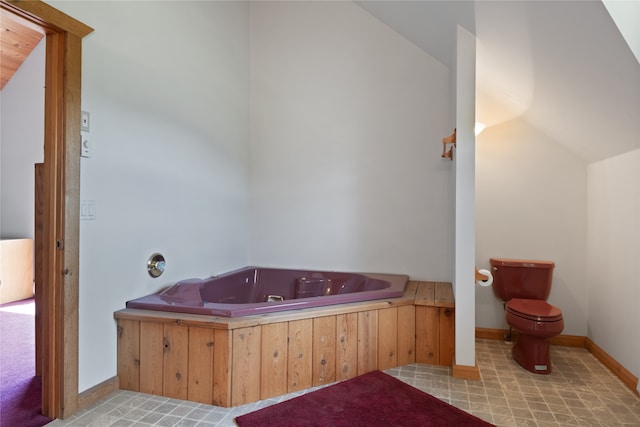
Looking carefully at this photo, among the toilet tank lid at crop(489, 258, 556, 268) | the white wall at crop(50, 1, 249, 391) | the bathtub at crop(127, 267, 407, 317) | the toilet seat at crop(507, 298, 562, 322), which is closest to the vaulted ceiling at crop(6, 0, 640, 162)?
the white wall at crop(50, 1, 249, 391)

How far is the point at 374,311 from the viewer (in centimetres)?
220

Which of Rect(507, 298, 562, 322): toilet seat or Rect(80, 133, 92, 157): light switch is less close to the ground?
Rect(80, 133, 92, 157): light switch

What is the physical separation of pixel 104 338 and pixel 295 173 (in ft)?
6.27

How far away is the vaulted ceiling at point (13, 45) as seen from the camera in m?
3.42

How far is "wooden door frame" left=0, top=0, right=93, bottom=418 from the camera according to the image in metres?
1.70

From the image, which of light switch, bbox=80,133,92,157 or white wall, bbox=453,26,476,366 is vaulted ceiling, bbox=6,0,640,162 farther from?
light switch, bbox=80,133,92,157

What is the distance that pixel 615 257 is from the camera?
2.28 meters

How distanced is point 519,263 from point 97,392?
2.77m

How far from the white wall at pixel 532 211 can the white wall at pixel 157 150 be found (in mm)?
2072

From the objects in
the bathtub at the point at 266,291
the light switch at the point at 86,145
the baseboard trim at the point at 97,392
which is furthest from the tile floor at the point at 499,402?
the light switch at the point at 86,145

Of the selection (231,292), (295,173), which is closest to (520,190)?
(295,173)

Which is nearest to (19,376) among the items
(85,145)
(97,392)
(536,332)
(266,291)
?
(97,392)

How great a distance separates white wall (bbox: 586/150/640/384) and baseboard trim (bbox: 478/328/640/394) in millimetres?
35

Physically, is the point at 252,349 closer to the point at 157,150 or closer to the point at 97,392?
the point at 97,392
